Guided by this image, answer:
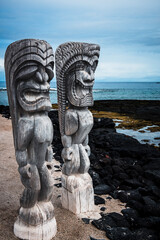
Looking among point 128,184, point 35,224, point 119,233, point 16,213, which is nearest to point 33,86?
point 35,224

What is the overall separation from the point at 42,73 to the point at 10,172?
12.0 feet

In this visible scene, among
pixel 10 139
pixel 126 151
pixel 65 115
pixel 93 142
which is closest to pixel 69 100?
pixel 65 115

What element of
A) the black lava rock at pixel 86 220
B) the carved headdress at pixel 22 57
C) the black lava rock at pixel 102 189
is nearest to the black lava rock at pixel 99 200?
the black lava rock at pixel 102 189

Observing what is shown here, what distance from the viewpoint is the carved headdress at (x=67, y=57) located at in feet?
12.9

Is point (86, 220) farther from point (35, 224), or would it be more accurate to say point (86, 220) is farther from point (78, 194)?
point (35, 224)

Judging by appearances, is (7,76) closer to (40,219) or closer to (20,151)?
(20,151)

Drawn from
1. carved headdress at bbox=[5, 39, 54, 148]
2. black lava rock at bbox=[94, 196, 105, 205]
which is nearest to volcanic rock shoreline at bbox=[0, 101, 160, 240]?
black lava rock at bbox=[94, 196, 105, 205]

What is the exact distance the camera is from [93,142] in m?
8.78

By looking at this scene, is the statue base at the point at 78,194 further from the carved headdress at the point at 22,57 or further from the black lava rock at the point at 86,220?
the carved headdress at the point at 22,57

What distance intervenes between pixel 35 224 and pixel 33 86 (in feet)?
6.08

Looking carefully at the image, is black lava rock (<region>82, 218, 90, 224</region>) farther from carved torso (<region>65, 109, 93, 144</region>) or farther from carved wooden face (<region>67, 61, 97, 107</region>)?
carved wooden face (<region>67, 61, 97, 107</region>)

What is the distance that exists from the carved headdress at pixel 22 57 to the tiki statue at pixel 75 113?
0.82m

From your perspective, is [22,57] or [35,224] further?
[35,224]

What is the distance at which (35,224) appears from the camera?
337 centimetres
